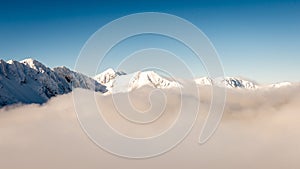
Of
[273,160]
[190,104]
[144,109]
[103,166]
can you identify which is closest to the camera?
[190,104]

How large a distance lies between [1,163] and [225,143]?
361 feet

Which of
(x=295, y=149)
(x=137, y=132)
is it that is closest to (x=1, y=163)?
(x=137, y=132)

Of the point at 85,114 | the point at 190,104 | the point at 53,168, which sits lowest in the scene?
the point at 85,114

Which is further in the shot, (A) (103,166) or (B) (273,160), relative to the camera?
(A) (103,166)

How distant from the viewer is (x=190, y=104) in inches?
2904

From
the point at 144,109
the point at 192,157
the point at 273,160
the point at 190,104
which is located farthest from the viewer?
the point at 192,157

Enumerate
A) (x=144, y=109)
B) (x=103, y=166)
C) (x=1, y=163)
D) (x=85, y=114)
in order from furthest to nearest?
(x=1, y=163) → (x=103, y=166) → (x=144, y=109) → (x=85, y=114)

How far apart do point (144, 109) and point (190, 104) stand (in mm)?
13292

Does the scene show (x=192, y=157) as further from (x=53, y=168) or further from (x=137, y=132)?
(x=53, y=168)

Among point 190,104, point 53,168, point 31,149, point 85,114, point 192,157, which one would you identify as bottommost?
point 85,114

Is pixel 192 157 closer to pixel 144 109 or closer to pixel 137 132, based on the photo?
pixel 137 132

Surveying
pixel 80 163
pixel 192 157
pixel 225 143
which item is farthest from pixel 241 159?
pixel 80 163

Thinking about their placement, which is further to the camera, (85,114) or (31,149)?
(31,149)

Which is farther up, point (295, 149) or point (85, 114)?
point (295, 149)
